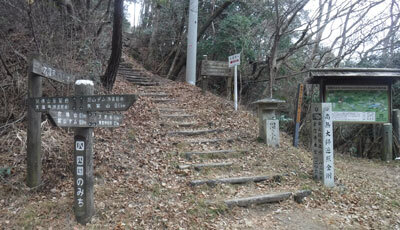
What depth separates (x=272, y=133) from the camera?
6.60m

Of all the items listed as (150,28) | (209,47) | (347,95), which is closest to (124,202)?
(347,95)

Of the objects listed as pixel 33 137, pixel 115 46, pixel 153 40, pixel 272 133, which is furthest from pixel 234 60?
pixel 153 40

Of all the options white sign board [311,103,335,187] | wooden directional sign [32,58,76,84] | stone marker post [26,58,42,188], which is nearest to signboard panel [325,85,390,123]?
white sign board [311,103,335,187]

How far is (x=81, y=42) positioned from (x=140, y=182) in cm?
428

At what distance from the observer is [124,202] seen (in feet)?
12.5

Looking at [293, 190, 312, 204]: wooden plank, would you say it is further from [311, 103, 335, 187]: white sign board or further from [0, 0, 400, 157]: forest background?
[0, 0, 400, 157]: forest background

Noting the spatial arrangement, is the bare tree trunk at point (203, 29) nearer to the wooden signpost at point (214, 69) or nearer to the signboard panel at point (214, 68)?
the wooden signpost at point (214, 69)

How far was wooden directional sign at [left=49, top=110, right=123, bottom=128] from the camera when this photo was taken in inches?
113

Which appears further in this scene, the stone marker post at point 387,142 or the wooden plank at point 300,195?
the stone marker post at point 387,142

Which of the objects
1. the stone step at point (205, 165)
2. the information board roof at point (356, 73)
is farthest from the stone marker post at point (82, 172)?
the information board roof at point (356, 73)

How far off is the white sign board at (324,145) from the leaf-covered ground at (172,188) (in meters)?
0.24

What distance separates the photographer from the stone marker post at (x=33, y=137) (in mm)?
3826

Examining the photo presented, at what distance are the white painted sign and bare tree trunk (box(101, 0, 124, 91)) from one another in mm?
4399

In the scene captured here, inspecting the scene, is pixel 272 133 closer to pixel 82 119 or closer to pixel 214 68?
pixel 214 68
